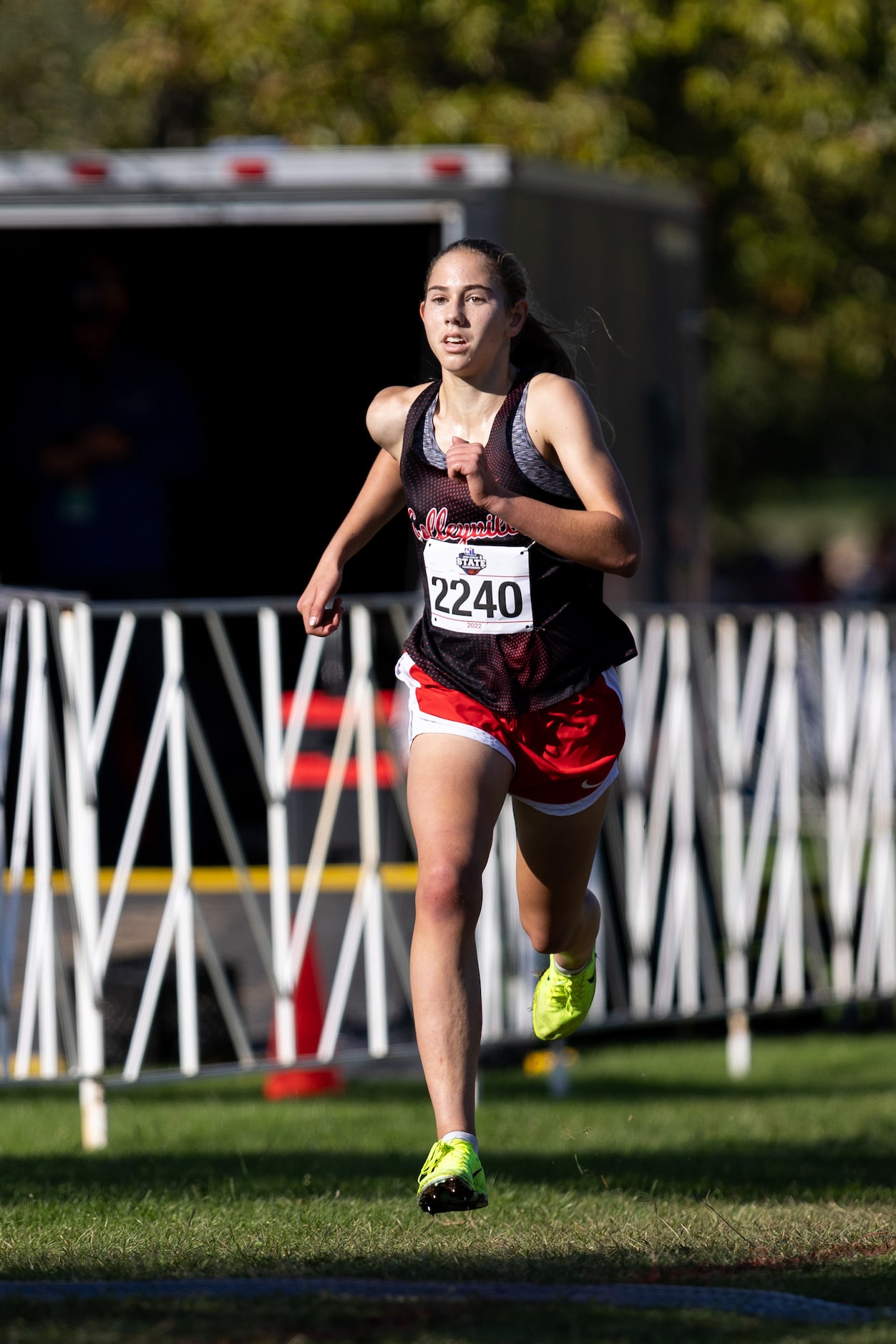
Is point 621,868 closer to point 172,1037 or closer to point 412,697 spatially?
point 172,1037

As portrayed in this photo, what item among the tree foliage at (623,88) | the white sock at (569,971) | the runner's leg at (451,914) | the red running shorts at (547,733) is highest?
the tree foliage at (623,88)

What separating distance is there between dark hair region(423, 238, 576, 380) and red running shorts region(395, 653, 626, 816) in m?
0.67

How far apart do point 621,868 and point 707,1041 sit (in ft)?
6.10

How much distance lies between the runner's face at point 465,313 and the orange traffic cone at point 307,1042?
10.7 ft

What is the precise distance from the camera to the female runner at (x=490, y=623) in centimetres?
411

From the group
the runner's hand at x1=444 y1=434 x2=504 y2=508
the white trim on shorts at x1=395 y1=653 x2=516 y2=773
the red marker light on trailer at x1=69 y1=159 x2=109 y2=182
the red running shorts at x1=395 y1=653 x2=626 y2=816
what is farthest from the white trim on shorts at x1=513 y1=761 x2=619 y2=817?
the red marker light on trailer at x1=69 y1=159 x2=109 y2=182

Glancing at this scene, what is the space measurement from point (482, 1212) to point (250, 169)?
4684 millimetres

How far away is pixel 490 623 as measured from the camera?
431 centimetres

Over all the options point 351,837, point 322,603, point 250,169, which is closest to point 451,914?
point 322,603

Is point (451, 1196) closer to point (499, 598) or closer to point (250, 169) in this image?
point (499, 598)

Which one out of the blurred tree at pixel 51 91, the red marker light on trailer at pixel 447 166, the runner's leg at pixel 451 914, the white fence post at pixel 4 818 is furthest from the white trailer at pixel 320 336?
the blurred tree at pixel 51 91

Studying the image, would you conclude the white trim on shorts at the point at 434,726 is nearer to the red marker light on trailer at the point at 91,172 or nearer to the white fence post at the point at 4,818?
the white fence post at the point at 4,818

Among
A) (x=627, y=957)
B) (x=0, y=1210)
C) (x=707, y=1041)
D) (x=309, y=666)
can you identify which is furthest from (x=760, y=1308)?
(x=707, y=1041)

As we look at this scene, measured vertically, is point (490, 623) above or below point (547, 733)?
above
